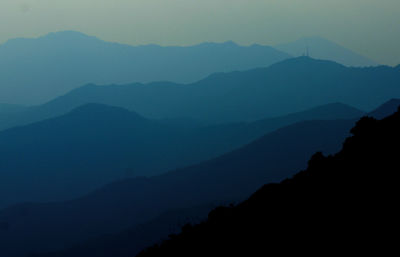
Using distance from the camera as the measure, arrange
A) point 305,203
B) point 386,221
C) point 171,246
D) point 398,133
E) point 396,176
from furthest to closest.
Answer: point 171,246 → point 398,133 → point 305,203 → point 396,176 → point 386,221

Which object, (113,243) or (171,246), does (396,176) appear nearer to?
(171,246)

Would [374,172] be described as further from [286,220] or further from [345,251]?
[345,251]

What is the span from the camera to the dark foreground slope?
92.2 ft

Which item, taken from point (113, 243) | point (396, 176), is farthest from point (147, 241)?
point (396, 176)

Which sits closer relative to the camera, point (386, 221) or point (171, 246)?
point (386, 221)

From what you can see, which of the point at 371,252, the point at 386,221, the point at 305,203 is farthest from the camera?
the point at 305,203

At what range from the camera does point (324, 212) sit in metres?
32.4

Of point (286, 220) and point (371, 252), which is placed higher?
point (286, 220)

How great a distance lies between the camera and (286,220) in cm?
3366

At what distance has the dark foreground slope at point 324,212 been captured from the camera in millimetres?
28109

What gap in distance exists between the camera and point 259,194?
1697 inches

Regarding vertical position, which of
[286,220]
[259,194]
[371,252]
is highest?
[259,194]

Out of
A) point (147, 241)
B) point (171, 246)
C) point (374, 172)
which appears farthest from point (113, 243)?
point (374, 172)

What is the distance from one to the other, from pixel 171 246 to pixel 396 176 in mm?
19176
